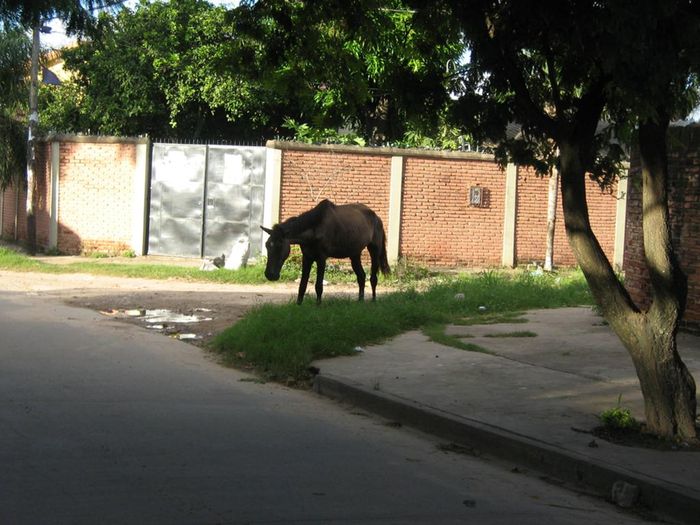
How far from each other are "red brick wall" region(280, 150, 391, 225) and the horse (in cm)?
646

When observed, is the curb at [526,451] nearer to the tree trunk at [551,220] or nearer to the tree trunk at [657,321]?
the tree trunk at [657,321]

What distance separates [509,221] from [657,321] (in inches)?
664

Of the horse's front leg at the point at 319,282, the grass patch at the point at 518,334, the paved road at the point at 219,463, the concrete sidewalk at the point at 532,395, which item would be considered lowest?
the paved road at the point at 219,463

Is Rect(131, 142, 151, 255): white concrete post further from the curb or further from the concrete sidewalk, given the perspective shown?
the curb

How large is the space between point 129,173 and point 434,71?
16.9m

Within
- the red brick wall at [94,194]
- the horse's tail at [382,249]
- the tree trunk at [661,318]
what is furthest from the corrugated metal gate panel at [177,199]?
the tree trunk at [661,318]

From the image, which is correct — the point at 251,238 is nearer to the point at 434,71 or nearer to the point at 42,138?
the point at 42,138

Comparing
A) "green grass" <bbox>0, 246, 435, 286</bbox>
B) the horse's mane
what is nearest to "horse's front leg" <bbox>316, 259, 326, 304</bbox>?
the horse's mane

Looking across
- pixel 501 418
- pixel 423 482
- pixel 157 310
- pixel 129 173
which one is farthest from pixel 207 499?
pixel 129 173

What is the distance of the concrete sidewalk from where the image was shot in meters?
6.77

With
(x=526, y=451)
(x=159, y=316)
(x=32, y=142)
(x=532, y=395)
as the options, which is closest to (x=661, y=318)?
(x=526, y=451)

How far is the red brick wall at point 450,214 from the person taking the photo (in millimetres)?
23688

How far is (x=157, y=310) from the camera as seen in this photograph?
52.0 feet

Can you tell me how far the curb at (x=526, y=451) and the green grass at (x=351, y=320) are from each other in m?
1.52
